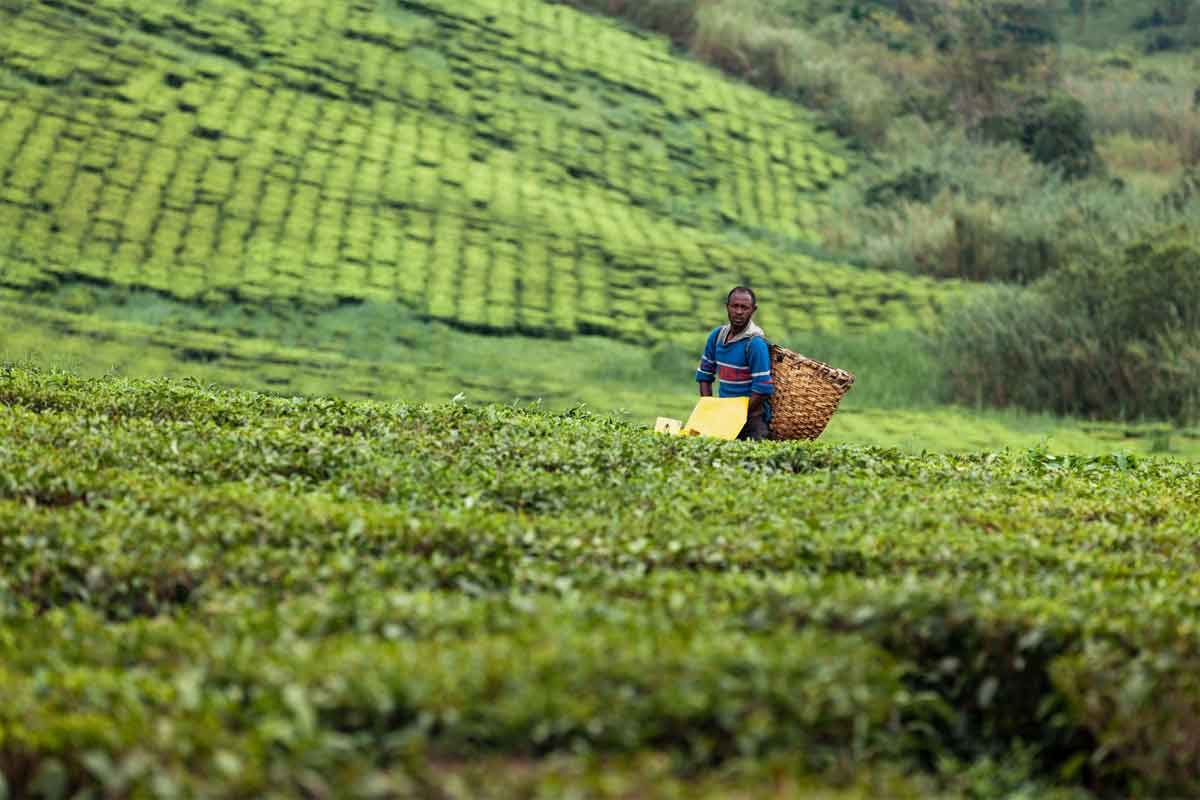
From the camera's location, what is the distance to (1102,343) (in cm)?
1562

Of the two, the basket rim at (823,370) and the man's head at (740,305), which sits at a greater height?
the man's head at (740,305)

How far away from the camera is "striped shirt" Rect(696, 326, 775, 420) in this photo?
809cm

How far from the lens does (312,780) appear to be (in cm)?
300

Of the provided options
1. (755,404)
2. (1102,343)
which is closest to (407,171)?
(1102,343)

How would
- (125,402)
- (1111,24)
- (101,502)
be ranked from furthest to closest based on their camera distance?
(1111,24) → (125,402) → (101,502)

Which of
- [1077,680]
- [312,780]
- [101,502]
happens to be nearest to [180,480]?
[101,502]

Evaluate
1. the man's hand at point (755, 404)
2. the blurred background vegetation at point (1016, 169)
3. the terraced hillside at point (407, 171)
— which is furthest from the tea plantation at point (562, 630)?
the terraced hillside at point (407, 171)

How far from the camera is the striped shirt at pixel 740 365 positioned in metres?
8.09

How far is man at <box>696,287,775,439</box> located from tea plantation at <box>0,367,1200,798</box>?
1.63 m

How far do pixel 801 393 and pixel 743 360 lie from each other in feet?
1.30

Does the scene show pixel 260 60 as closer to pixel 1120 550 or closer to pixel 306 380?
pixel 306 380

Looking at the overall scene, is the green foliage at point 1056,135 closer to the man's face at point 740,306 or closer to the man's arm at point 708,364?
the man's arm at point 708,364

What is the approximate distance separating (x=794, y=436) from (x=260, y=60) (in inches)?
608

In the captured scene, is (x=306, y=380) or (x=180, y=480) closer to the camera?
(x=180, y=480)
